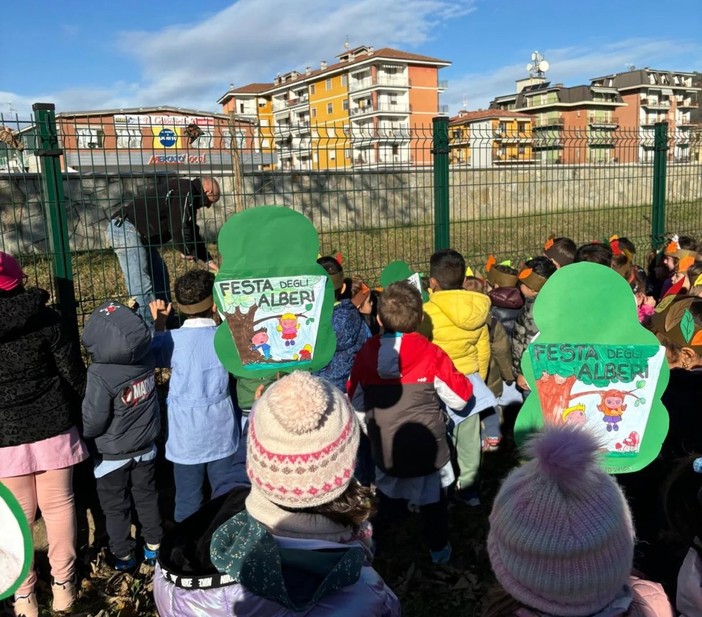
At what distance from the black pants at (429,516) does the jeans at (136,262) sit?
1949mm

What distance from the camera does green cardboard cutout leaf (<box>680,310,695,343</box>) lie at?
307 cm

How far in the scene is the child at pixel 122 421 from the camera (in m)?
3.14

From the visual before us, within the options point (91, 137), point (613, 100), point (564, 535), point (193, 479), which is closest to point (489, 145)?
point (91, 137)

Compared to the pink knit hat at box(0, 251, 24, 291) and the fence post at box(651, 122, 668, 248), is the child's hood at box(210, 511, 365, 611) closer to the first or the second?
the pink knit hat at box(0, 251, 24, 291)

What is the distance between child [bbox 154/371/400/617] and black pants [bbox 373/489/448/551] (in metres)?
1.77

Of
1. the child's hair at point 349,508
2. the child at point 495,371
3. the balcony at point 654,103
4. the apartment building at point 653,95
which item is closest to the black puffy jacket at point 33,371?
the child's hair at point 349,508

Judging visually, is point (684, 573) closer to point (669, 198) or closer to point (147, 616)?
point (147, 616)

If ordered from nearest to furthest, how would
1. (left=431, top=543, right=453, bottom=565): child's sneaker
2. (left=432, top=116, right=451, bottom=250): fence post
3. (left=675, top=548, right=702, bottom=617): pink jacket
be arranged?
(left=675, top=548, right=702, bottom=617): pink jacket
(left=431, top=543, right=453, bottom=565): child's sneaker
(left=432, top=116, right=451, bottom=250): fence post

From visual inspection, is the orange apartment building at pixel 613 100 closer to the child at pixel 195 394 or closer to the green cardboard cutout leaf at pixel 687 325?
the green cardboard cutout leaf at pixel 687 325

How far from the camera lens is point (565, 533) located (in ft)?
4.29

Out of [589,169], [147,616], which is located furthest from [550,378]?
[589,169]

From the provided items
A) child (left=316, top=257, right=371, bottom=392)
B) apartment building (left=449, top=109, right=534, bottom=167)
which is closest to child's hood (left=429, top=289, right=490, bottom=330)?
child (left=316, top=257, right=371, bottom=392)

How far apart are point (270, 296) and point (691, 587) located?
2.10 m

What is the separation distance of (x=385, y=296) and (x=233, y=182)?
1909 mm
